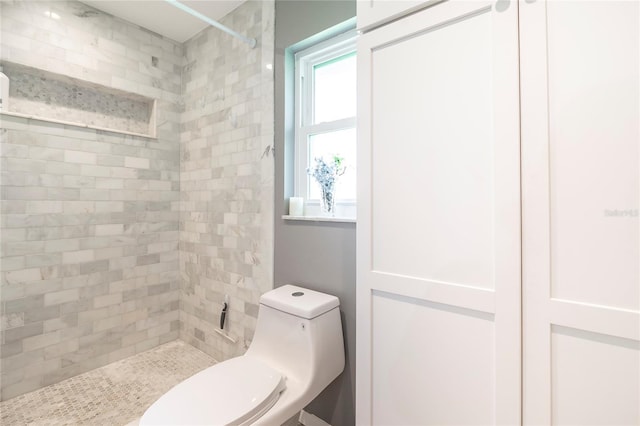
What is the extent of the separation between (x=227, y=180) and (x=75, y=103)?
1133mm

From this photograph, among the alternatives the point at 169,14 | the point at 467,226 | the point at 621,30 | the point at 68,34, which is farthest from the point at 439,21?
the point at 68,34

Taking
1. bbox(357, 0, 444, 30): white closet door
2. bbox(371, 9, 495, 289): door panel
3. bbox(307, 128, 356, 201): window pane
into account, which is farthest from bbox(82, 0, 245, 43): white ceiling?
bbox(371, 9, 495, 289): door panel

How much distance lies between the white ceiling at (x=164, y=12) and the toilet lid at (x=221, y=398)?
2.13 metres

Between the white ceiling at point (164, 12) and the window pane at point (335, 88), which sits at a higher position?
the white ceiling at point (164, 12)

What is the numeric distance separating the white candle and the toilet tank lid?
16.3 inches

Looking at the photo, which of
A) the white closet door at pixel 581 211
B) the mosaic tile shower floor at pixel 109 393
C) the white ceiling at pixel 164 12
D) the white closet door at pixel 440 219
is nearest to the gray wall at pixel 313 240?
the white closet door at pixel 440 219

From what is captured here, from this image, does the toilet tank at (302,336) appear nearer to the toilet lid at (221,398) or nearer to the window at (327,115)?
the toilet lid at (221,398)

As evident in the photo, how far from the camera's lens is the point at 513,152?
0.70 meters

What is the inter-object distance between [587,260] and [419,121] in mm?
523

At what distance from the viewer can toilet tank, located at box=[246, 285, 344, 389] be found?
4.01 ft

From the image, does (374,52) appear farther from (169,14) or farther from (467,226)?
(169,14)

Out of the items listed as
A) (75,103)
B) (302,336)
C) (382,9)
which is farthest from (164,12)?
(302,336)

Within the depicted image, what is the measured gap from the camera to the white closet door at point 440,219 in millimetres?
715

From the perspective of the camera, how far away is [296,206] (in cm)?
160
